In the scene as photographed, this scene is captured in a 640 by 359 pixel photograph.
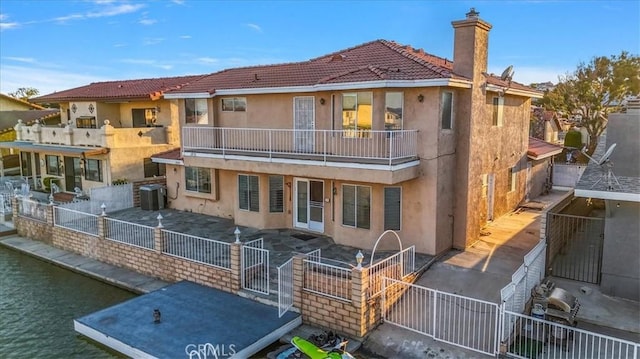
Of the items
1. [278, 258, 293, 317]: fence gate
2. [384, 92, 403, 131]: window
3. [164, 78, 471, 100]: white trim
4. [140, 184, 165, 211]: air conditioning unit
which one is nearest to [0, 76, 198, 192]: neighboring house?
[140, 184, 165, 211]: air conditioning unit

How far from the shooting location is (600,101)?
39.8 metres

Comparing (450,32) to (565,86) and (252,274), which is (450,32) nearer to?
(252,274)

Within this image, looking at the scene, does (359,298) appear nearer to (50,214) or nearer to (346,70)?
(346,70)

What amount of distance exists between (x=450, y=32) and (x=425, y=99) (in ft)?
10.4

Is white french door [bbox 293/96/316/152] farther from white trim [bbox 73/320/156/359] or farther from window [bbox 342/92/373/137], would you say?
white trim [bbox 73/320/156/359]

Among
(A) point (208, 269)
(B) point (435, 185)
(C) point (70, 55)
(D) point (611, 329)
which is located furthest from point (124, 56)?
(D) point (611, 329)

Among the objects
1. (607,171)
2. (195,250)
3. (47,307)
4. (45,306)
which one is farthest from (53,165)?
(607,171)

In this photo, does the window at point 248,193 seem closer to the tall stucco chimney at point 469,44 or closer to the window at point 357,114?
the window at point 357,114

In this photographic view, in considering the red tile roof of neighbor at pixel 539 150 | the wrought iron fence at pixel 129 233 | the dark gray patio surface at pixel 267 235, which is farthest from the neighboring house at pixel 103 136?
the red tile roof of neighbor at pixel 539 150

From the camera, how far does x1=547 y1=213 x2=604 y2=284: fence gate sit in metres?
13.0

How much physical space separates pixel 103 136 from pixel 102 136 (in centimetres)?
12

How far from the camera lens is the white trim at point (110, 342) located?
391 inches

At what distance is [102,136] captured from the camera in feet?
77.0

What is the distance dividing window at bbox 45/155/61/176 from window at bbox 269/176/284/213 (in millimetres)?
17265
